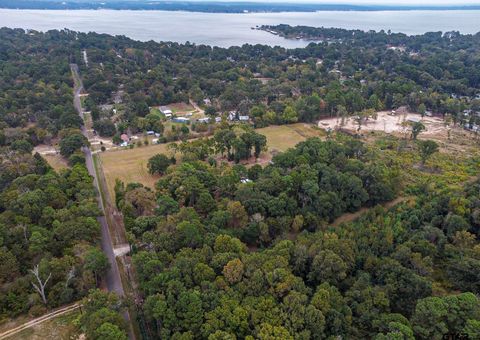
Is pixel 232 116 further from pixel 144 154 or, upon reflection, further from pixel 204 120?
pixel 144 154

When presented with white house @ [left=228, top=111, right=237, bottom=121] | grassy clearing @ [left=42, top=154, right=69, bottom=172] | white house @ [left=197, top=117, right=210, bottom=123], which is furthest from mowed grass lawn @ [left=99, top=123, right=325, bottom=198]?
white house @ [left=197, top=117, right=210, bottom=123]

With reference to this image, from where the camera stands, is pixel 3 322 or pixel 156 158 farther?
pixel 156 158

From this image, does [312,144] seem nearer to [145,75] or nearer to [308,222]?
[308,222]

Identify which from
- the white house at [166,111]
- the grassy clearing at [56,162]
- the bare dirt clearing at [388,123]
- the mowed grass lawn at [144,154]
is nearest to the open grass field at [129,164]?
the mowed grass lawn at [144,154]

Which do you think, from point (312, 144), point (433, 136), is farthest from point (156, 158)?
point (433, 136)

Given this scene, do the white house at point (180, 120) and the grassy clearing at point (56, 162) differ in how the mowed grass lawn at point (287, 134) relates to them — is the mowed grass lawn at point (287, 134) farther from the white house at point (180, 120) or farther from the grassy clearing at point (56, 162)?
the grassy clearing at point (56, 162)

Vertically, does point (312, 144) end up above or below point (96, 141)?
above

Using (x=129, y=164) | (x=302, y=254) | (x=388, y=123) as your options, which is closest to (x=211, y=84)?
(x=129, y=164)

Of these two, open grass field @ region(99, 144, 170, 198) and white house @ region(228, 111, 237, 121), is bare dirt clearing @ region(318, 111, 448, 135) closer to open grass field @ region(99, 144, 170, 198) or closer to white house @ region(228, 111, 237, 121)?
white house @ region(228, 111, 237, 121)
